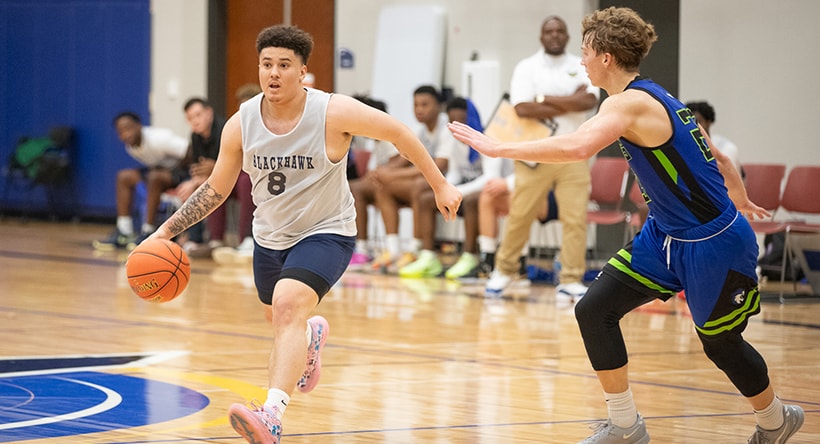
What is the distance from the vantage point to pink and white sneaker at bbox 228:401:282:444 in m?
3.93

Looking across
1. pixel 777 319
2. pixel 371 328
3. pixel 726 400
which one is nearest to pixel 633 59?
pixel 726 400

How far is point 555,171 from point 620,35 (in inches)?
202

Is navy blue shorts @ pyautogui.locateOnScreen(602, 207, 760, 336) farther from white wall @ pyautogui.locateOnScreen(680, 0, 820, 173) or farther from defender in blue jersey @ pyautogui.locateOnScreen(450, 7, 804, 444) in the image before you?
white wall @ pyautogui.locateOnScreen(680, 0, 820, 173)

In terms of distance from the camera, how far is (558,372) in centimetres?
625

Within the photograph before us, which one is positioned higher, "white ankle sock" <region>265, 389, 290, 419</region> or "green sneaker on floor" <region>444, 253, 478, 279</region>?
"white ankle sock" <region>265, 389, 290, 419</region>

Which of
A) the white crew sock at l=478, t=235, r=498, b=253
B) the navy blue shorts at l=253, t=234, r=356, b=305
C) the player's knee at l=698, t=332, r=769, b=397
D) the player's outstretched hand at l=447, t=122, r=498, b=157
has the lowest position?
the white crew sock at l=478, t=235, r=498, b=253

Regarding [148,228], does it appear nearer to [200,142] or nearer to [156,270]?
[200,142]

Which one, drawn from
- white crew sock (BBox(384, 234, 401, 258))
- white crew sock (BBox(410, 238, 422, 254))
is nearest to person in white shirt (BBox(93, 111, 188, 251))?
white crew sock (BBox(384, 234, 401, 258))

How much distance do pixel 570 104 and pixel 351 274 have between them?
10.5 ft

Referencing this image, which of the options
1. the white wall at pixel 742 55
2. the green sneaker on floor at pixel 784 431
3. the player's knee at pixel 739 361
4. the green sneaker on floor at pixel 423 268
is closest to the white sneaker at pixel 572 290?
the green sneaker on floor at pixel 423 268

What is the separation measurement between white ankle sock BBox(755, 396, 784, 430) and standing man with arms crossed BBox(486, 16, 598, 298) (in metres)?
4.93

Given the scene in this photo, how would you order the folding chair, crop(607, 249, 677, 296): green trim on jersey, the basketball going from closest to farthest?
crop(607, 249, 677, 296): green trim on jersey → the basketball → the folding chair

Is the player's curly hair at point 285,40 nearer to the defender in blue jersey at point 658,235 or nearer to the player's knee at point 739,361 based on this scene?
the defender in blue jersey at point 658,235

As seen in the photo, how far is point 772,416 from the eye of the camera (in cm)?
436
